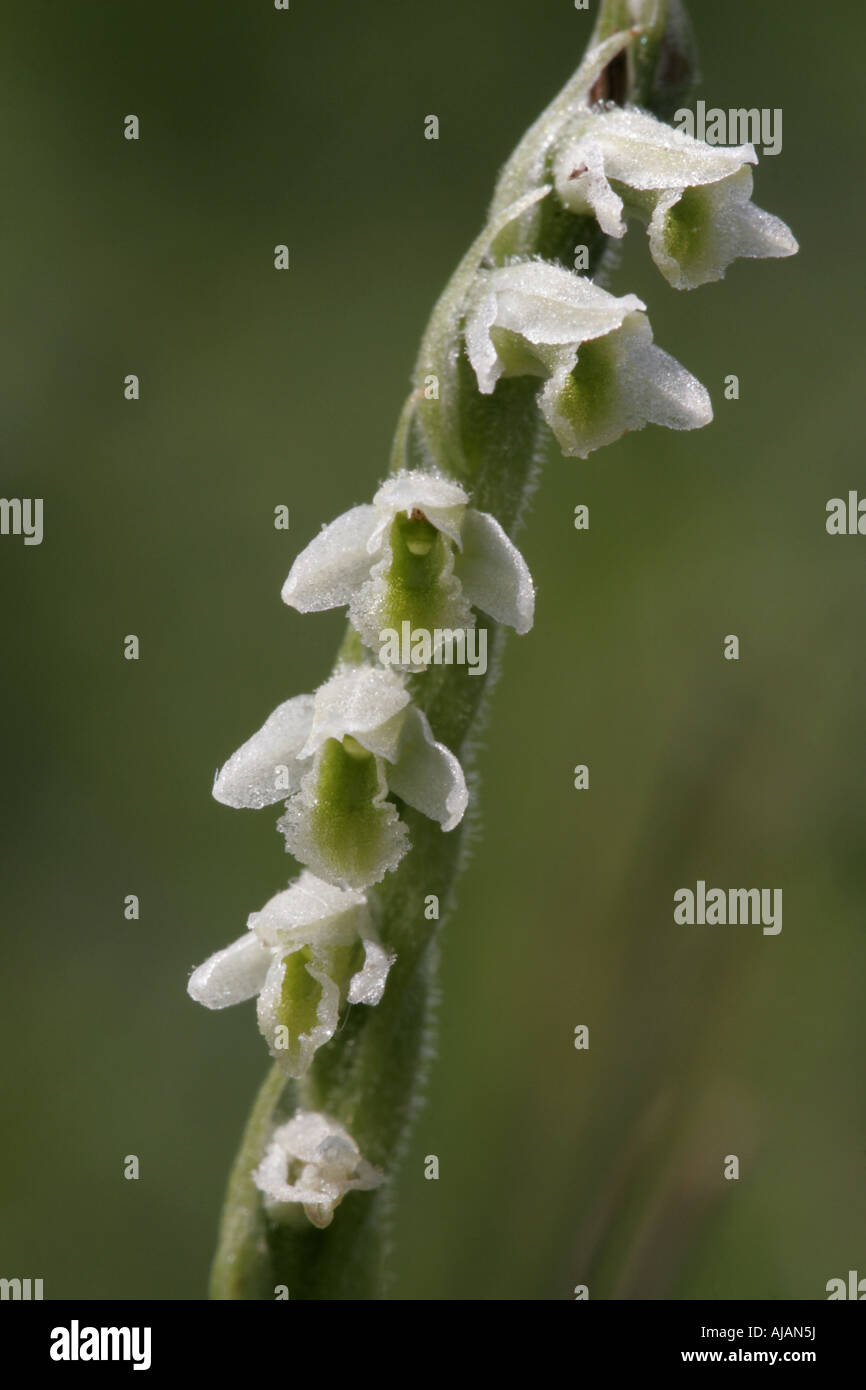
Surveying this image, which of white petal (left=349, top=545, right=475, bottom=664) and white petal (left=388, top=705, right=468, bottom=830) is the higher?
white petal (left=349, top=545, right=475, bottom=664)

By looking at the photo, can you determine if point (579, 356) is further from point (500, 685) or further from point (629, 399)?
point (500, 685)

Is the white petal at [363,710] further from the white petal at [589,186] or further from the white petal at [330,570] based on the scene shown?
the white petal at [589,186]

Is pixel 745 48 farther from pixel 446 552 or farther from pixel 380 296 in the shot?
pixel 446 552

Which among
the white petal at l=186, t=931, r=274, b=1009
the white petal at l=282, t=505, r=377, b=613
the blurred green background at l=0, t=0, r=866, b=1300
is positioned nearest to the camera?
the white petal at l=282, t=505, r=377, b=613

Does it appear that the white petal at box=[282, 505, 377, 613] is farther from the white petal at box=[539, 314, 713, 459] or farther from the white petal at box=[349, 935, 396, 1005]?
the white petal at box=[349, 935, 396, 1005]

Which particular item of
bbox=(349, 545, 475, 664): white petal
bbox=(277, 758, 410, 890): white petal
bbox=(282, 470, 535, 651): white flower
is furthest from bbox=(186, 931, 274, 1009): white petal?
bbox=(282, 470, 535, 651): white flower

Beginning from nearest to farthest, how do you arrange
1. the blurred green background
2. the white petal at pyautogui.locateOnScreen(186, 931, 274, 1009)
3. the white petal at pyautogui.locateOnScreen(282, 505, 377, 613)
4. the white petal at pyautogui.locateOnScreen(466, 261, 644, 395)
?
the white petal at pyautogui.locateOnScreen(466, 261, 644, 395)
the white petal at pyautogui.locateOnScreen(282, 505, 377, 613)
the white petal at pyautogui.locateOnScreen(186, 931, 274, 1009)
the blurred green background

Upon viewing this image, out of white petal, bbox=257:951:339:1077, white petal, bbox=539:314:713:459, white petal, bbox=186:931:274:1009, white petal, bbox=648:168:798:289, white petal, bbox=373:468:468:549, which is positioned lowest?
white petal, bbox=257:951:339:1077
